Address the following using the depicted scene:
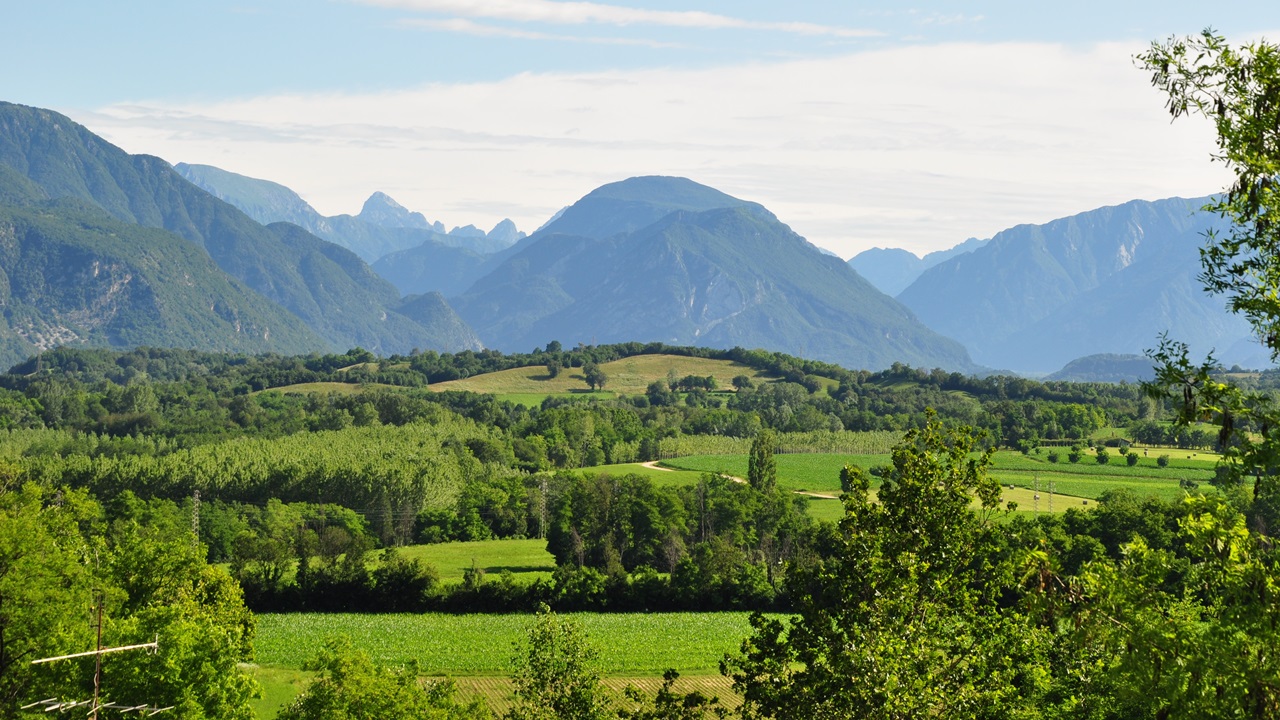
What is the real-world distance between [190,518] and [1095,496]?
3386 inches

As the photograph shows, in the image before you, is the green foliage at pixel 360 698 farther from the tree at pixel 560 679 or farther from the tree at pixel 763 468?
the tree at pixel 763 468

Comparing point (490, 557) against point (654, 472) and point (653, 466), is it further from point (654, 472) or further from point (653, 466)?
point (653, 466)

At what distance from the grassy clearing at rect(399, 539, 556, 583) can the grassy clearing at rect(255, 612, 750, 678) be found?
11.0m

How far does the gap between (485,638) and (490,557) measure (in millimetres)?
29449

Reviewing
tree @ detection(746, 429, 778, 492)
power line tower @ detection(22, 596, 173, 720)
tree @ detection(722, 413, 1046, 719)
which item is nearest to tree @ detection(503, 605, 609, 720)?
tree @ detection(722, 413, 1046, 719)

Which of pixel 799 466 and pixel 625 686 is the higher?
pixel 799 466

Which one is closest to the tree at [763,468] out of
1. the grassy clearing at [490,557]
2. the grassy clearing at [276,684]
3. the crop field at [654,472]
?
the crop field at [654,472]

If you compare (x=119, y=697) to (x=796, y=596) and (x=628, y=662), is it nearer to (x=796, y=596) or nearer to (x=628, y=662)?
(x=796, y=596)

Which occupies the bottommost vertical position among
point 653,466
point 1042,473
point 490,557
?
point 490,557

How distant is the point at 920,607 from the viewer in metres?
19.5

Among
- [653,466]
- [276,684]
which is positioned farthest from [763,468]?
[276,684]

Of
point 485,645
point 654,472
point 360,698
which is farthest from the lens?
point 654,472

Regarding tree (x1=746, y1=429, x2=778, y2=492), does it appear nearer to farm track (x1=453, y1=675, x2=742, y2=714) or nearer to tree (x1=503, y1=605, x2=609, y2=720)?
farm track (x1=453, y1=675, x2=742, y2=714)

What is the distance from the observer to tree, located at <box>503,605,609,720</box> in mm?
28500
